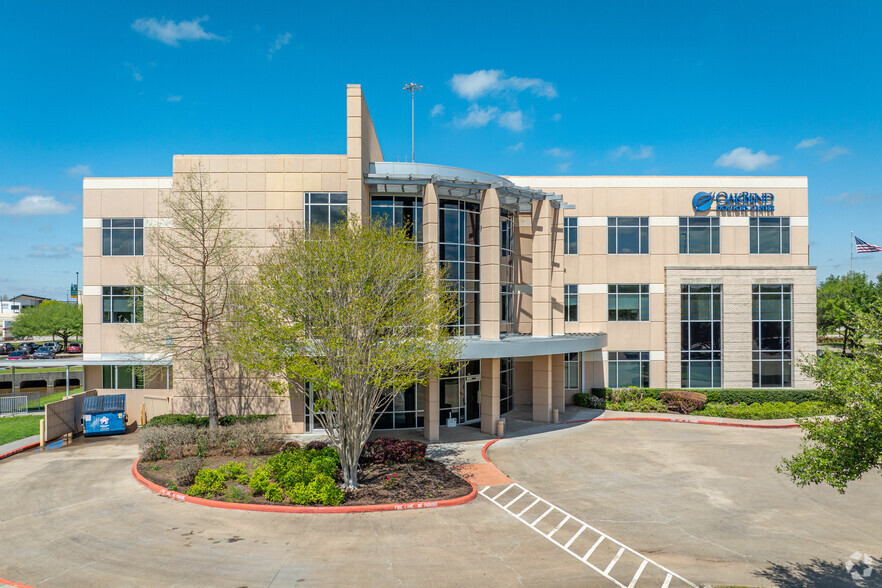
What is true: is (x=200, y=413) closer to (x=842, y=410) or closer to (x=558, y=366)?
(x=558, y=366)

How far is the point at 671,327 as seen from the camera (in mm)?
34625

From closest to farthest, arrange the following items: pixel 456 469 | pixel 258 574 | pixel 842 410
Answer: pixel 842 410 < pixel 258 574 < pixel 456 469

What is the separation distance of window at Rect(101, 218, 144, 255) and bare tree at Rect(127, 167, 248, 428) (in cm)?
426

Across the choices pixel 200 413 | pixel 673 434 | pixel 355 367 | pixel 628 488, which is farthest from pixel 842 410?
pixel 200 413

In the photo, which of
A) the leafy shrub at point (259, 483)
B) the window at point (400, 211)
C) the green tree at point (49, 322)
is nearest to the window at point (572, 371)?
the window at point (400, 211)

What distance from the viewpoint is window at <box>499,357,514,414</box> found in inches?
1174

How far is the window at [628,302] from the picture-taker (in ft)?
115

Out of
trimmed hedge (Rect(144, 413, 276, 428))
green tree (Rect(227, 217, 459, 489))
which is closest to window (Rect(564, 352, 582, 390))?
green tree (Rect(227, 217, 459, 489))

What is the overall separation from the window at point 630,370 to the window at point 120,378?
1163 inches

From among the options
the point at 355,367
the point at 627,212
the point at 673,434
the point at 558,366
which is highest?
the point at 627,212

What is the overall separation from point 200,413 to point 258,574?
52.6 ft

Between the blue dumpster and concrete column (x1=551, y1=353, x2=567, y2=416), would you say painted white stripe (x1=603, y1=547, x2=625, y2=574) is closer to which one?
concrete column (x1=551, y1=353, x2=567, y2=416)

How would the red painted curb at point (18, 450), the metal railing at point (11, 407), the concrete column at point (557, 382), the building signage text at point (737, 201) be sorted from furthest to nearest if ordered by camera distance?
the building signage text at point (737, 201)
the metal railing at point (11, 407)
the concrete column at point (557, 382)
the red painted curb at point (18, 450)

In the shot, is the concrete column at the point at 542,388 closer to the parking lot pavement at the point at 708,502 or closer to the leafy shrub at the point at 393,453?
the parking lot pavement at the point at 708,502
